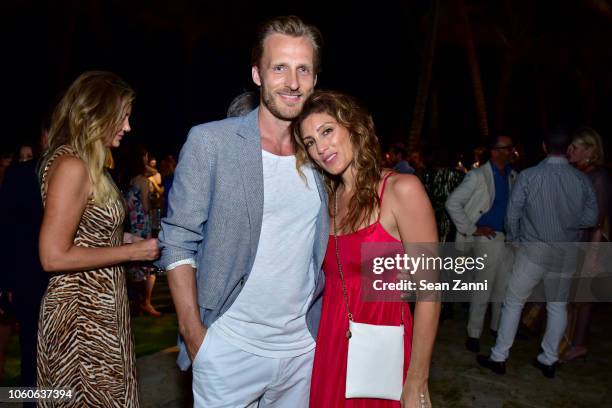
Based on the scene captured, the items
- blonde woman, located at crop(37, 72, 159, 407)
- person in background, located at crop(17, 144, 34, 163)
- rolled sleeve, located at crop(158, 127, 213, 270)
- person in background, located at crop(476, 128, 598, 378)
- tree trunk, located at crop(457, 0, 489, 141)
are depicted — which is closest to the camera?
rolled sleeve, located at crop(158, 127, 213, 270)

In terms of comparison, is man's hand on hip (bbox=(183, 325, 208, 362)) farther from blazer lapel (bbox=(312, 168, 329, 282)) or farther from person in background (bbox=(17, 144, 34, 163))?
person in background (bbox=(17, 144, 34, 163))

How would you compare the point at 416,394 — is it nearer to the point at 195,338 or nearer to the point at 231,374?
the point at 231,374

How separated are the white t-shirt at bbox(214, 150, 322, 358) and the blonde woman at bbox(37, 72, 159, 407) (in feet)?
2.47

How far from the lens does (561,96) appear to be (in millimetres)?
31922

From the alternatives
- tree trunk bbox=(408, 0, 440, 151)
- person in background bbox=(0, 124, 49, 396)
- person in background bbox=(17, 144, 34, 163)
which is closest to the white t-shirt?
person in background bbox=(0, 124, 49, 396)

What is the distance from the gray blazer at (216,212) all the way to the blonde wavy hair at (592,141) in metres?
4.80

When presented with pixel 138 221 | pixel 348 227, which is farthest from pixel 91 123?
pixel 138 221

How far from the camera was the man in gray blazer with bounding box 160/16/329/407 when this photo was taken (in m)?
2.15

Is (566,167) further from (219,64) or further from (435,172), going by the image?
(219,64)

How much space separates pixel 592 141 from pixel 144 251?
200 inches

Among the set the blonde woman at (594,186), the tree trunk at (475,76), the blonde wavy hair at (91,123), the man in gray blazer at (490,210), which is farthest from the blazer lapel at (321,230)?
the tree trunk at (475,76)

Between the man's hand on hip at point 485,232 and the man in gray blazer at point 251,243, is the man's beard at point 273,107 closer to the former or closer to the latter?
the man in gray blazer at point 251,243

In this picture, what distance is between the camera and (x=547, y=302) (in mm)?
5137

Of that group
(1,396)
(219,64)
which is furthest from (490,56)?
(1,396)
